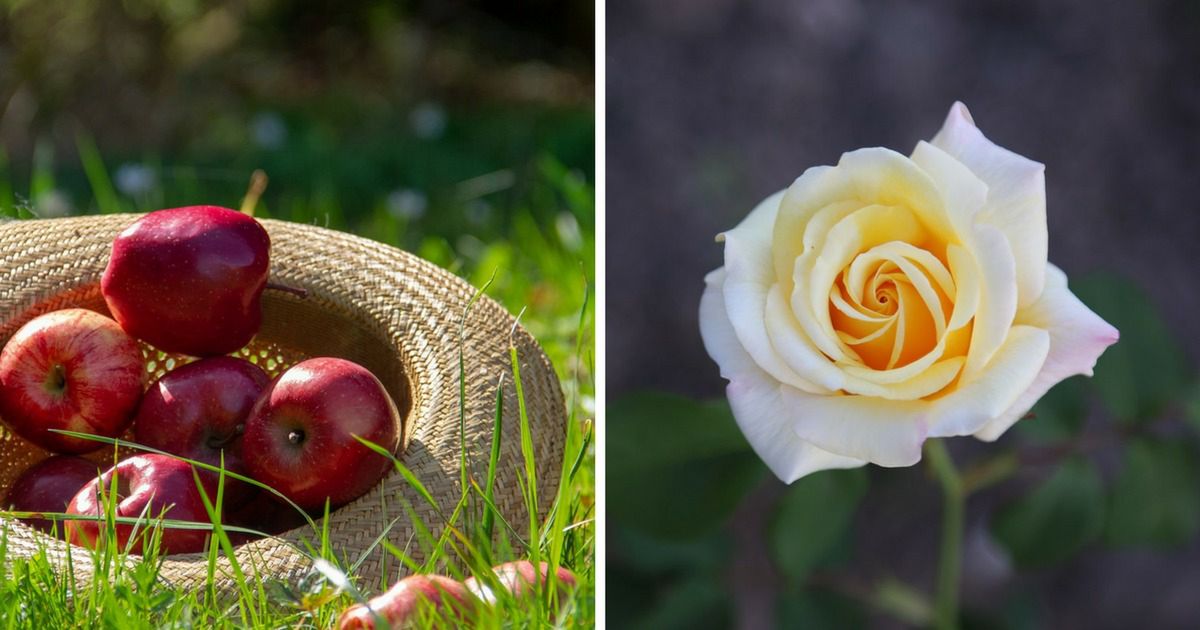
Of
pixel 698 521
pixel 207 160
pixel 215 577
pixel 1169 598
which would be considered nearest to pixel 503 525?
pixel 215 577

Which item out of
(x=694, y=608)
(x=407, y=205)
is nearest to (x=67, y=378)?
(x=694, y=608)

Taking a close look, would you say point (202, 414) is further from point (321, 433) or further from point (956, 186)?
point (956, 186)

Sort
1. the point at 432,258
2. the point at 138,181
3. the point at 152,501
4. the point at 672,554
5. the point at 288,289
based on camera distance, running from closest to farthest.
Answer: the point at 672,554, the point at 152,501, the point at 288,289, the point at 432,258, the point at 138,181

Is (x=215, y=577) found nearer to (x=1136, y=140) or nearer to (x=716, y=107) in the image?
(x=716, y=107)

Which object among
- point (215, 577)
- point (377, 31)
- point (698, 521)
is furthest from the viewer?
point (377, 31)

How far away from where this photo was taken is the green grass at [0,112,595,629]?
54 centimetres

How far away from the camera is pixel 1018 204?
11.1 inches

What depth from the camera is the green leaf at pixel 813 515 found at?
1.30 ft

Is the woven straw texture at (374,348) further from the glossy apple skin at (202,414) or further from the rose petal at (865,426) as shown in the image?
→ the rose petal at (865,426)

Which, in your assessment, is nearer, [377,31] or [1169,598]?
[1169,598]

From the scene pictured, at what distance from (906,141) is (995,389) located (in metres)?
0.44

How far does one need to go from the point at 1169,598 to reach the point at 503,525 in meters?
0.35

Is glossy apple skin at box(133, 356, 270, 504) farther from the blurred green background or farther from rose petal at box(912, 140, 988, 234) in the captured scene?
the blurred green background

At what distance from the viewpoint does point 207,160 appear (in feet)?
6.39
